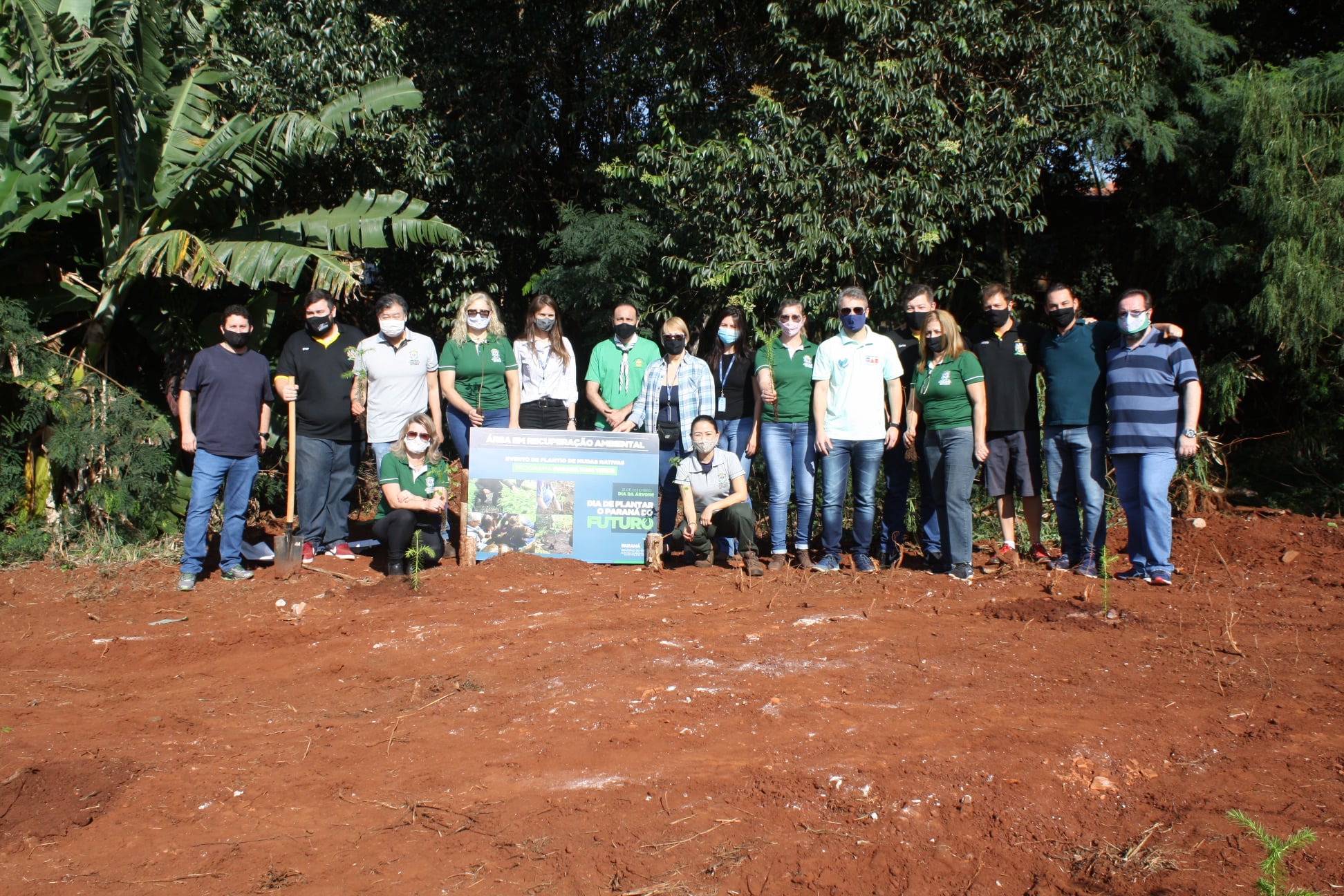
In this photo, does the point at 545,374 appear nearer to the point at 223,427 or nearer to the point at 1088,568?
the point at 223,427

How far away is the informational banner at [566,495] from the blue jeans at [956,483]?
224cm

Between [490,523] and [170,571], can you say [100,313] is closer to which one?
[170,571]

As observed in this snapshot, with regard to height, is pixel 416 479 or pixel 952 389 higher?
pixel 952 389

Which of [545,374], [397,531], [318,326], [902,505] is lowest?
[397,531]

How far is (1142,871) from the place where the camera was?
3555 mm

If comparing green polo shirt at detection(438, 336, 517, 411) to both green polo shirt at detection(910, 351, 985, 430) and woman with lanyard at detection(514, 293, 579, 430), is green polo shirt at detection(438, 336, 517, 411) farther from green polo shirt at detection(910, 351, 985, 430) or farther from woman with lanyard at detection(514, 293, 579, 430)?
green polo shirt at detection(910, 351, 985, 430)

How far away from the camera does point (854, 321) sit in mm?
7691

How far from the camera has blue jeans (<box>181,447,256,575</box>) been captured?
7812 millimetres

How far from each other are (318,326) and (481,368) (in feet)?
4.37

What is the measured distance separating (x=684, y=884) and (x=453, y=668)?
250 cm

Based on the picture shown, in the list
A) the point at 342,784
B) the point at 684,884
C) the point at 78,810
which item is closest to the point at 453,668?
the point at 342,784

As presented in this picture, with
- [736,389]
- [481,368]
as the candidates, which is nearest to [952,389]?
[736,389]

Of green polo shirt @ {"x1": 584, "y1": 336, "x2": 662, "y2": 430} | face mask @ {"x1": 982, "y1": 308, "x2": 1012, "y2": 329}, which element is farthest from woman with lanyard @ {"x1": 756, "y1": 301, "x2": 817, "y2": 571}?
face mask @ {"x1": 982, "y1": 308, "x2": 1012, "y2": 329}

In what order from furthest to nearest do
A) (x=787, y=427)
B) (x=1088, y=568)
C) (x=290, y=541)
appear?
1. (x=290, y=541)
2. (x=787, y=427)
3. (x=1088, y=568)
